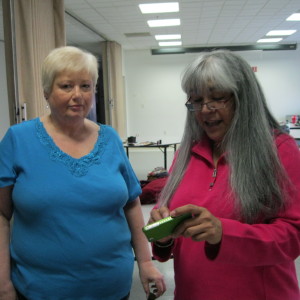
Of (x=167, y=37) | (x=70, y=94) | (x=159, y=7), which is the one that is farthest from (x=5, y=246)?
(x=167, y=37)

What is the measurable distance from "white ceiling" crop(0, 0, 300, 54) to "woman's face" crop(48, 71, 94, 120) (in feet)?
15.3

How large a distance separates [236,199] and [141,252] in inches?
22.5

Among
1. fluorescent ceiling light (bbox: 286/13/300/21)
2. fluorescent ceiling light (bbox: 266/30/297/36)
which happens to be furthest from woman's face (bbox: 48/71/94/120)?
fluorescent ceiling light (bbox: 266/30/297/36)

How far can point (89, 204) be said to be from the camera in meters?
1.09

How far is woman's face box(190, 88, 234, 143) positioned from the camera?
0.92 metres

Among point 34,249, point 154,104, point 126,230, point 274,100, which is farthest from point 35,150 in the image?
point 274,100

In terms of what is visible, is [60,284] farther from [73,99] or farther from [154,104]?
[154,104]

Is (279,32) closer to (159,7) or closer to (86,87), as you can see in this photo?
(159,7)

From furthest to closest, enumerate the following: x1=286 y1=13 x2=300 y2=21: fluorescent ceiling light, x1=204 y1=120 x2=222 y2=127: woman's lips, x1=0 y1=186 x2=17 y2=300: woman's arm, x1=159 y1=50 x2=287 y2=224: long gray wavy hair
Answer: x1=286 y1=13 x2=300 y2=21: fluorescent ceiling light < x1=0 y1=186 x2=17 y2=300: woman's arm < x1=204 y1=120 x2=222 y2=127: woman's lips < x1=159 y1=50 x2=287 y2=224: long gray wavy hair

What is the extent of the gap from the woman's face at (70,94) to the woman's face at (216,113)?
17.2 inches

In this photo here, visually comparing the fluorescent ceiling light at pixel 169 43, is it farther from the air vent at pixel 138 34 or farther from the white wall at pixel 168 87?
the air vent at pixel 138 34

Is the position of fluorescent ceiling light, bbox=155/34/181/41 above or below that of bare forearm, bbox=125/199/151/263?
above

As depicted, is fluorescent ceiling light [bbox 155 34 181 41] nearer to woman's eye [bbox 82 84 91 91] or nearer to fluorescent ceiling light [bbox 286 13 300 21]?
fluorescent ceiling light [bbox 286 13 300 21]

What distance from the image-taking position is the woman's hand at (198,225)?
A: 72 cm
